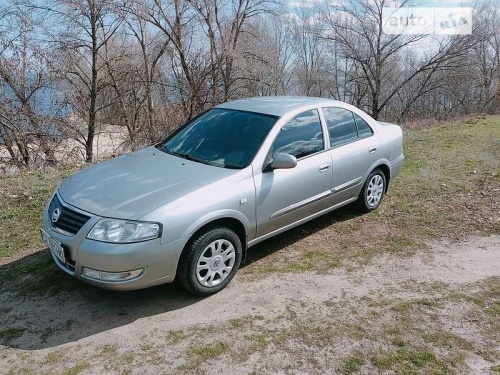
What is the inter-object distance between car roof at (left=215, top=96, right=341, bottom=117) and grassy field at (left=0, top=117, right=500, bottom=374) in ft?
4.65

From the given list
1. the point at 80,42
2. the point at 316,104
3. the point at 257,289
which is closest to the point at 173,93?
the point at 80,42

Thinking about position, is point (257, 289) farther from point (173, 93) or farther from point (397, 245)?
point (173, 93)

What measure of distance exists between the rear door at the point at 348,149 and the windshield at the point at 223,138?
0.87 metres

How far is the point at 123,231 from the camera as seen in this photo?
294 cm

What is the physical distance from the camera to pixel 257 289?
3.52m

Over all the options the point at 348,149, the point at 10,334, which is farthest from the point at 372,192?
the point at 10,334

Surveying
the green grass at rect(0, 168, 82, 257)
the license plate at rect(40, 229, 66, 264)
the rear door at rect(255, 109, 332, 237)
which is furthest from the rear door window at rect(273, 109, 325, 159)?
the green grass at rect(0, 168, 82, 257)

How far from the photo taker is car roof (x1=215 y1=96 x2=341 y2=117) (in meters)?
4.20

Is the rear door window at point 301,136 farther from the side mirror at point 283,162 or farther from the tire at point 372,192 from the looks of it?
the tire at point 372,192

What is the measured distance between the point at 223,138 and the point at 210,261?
4.24 ft

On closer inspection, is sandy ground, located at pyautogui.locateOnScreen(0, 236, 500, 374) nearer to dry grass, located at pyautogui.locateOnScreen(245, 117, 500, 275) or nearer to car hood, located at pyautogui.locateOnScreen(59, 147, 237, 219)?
dry grass, located at pyautogui.locateOnScreen(245, 117, 500, 275)

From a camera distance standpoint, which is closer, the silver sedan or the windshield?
the silver sedan

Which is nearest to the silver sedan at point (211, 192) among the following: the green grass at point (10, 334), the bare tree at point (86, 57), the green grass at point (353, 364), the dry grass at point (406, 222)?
the dry grass at point (406, 222)

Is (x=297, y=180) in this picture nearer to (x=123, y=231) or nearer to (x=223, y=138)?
(x=223, y=138)
